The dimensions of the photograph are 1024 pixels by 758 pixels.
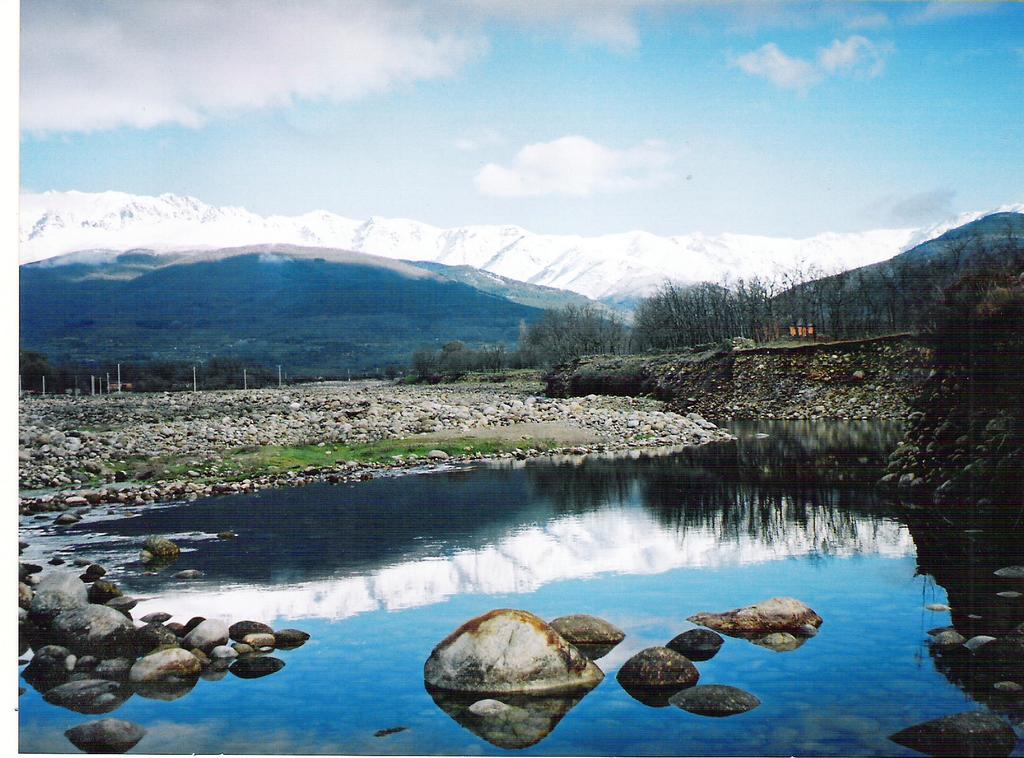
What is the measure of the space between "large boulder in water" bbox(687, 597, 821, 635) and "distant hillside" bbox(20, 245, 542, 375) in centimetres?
496

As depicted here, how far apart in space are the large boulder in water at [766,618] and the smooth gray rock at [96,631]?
3116 millimetres

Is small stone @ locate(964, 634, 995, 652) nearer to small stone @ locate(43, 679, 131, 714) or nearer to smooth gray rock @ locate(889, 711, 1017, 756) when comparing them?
smooth gray rock @ locate(889, 711, 1017, 756)

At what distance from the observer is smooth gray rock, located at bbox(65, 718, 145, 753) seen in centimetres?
407

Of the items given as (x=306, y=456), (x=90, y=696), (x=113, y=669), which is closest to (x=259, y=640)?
(x=113, y=669)

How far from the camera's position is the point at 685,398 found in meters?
22.0

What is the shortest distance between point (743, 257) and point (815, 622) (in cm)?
453

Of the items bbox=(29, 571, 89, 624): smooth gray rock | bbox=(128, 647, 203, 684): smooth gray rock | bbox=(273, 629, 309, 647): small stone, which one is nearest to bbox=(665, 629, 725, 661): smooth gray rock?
bbox=(273, 629, 309, 647): small stone

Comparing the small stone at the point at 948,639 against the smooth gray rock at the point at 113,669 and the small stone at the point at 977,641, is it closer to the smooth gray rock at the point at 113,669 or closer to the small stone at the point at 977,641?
the small stone at the point at 977,641

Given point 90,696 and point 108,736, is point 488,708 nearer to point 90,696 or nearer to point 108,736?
point 108,736

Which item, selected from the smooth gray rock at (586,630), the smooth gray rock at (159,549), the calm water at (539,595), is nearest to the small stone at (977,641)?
the calm water at (539,595)

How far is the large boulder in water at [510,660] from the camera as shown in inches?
161

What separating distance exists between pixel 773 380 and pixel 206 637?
17953 mm

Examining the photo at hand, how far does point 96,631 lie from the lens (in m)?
4.73

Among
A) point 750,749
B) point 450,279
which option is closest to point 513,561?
point 750,749
